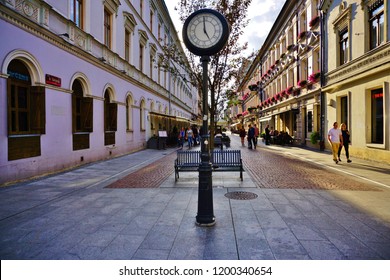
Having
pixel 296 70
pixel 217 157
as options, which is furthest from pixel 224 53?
pixel 296 70

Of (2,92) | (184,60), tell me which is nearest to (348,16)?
(184,60)

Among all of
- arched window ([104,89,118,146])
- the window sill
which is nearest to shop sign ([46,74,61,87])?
arched window ([104,89,118,146])

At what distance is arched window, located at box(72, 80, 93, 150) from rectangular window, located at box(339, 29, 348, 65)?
13.7 metres

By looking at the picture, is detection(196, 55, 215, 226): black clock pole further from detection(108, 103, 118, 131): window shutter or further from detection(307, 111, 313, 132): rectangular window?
detection(307, 111, 313, 132): rectangular window

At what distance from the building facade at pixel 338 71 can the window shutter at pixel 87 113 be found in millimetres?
7708

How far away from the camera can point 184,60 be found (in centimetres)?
1406

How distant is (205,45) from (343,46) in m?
14.0

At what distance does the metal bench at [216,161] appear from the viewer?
317 inches

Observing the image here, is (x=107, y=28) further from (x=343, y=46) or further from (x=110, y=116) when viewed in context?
(x=343, y=46)

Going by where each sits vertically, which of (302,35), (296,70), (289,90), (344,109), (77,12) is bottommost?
(344,109)

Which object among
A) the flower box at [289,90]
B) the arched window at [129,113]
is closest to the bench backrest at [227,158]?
the arched window at [129,113]

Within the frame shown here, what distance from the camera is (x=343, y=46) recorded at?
1468cm

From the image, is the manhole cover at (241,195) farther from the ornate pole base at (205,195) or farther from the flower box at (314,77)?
the flower box at (314,77)
